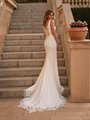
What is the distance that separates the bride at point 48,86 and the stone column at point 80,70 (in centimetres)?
35

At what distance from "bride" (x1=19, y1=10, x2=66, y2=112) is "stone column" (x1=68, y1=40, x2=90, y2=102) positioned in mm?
349

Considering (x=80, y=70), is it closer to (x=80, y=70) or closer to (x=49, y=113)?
(x=80, y=70)

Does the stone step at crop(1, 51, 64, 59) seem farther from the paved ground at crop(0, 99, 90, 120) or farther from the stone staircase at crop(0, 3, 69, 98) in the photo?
the paved ground at crop(0, 99, 90, 120)

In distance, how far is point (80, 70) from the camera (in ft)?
22.4

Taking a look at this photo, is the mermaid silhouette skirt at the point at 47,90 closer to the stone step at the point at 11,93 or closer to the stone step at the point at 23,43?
the stone step at the point at 11,93

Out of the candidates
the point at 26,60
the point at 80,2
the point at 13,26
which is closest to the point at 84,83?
the point at 26,60

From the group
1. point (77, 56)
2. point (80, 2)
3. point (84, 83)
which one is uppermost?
point (80, 2)

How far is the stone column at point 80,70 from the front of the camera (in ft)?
22.2

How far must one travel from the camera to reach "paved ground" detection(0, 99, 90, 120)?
231 inches

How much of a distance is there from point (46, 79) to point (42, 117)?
1.19 metres

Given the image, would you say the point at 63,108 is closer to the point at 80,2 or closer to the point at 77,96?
the point at 77,96

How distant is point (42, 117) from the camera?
19.3ft

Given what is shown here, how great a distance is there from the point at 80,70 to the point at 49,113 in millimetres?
1199

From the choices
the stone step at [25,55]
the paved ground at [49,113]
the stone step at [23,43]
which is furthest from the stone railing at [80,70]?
the stone step at [23,43]
